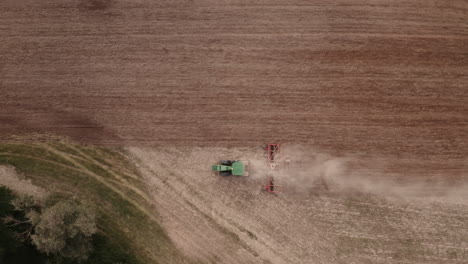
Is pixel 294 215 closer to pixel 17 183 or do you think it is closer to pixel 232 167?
pixel 232 167

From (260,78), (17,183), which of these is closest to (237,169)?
(260,78)

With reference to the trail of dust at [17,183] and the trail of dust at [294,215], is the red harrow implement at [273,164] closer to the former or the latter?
the trail of dust at [294,215]

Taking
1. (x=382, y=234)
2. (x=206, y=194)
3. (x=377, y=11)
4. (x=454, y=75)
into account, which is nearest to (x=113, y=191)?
(x=206, y=194)

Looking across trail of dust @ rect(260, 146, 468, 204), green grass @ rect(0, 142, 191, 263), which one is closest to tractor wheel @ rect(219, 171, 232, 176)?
trail of dust @ rect(260, 146, 468, 204)

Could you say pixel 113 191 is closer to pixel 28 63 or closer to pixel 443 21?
pixel 28 63

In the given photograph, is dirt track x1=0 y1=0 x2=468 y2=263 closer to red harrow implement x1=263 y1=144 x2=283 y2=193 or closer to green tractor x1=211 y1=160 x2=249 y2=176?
red harrow implement x1=263 y1=144 x2=283 y2=193

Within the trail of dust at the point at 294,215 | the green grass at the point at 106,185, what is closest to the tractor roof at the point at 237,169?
the trail of dust at the point at 294,215

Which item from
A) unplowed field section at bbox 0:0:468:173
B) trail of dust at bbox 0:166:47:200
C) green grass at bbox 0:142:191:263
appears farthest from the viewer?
unplowed field section at bbox 0:0:468:173
